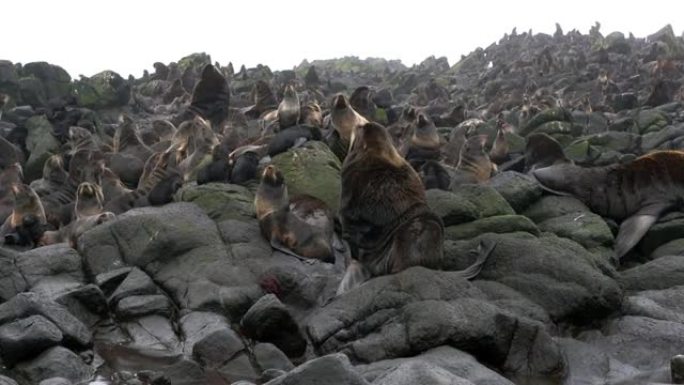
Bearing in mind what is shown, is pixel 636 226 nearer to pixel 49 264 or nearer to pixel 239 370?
pixel 239 370

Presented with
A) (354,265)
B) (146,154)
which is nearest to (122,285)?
(354,265)

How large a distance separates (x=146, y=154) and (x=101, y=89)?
45.0 ft

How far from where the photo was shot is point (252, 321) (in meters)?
7.82

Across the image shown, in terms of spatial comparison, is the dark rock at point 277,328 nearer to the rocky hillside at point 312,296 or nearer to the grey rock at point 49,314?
the rocky hillside at point 312,296

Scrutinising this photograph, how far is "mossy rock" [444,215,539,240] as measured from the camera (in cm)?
995

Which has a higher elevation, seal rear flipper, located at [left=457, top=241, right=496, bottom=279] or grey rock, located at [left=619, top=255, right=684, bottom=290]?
seal rear flipper, located at [left=457, top=241, right=496, bottom=279]

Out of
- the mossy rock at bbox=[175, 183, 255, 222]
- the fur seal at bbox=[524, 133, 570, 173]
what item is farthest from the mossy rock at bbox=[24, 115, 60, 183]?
the fur seal at bbox=[524, 133, 570, 173]

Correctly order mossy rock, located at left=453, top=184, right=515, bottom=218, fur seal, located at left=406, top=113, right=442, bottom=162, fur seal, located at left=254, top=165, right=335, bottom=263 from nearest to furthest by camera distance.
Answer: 1. fur seal, located at left=254, top=165, right=335, bottom=263
2. mossy rock, located at left=453, top=184, right=515, bottom=218
3. fur seal, located at left=406, top=113, right=442, bottom=162

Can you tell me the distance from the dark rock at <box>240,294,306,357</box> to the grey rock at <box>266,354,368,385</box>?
208cm

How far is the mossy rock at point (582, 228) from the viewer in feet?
34.3

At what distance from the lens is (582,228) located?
34.9ft

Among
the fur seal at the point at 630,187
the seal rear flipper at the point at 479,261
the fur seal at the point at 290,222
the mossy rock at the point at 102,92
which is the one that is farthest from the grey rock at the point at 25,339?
the mossy rock at the point at 102,92

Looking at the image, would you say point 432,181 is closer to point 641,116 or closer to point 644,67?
point 641,116

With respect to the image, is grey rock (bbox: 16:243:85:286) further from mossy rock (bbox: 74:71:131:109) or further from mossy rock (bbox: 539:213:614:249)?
mossy rock (bbox: 74:71:131:109)
